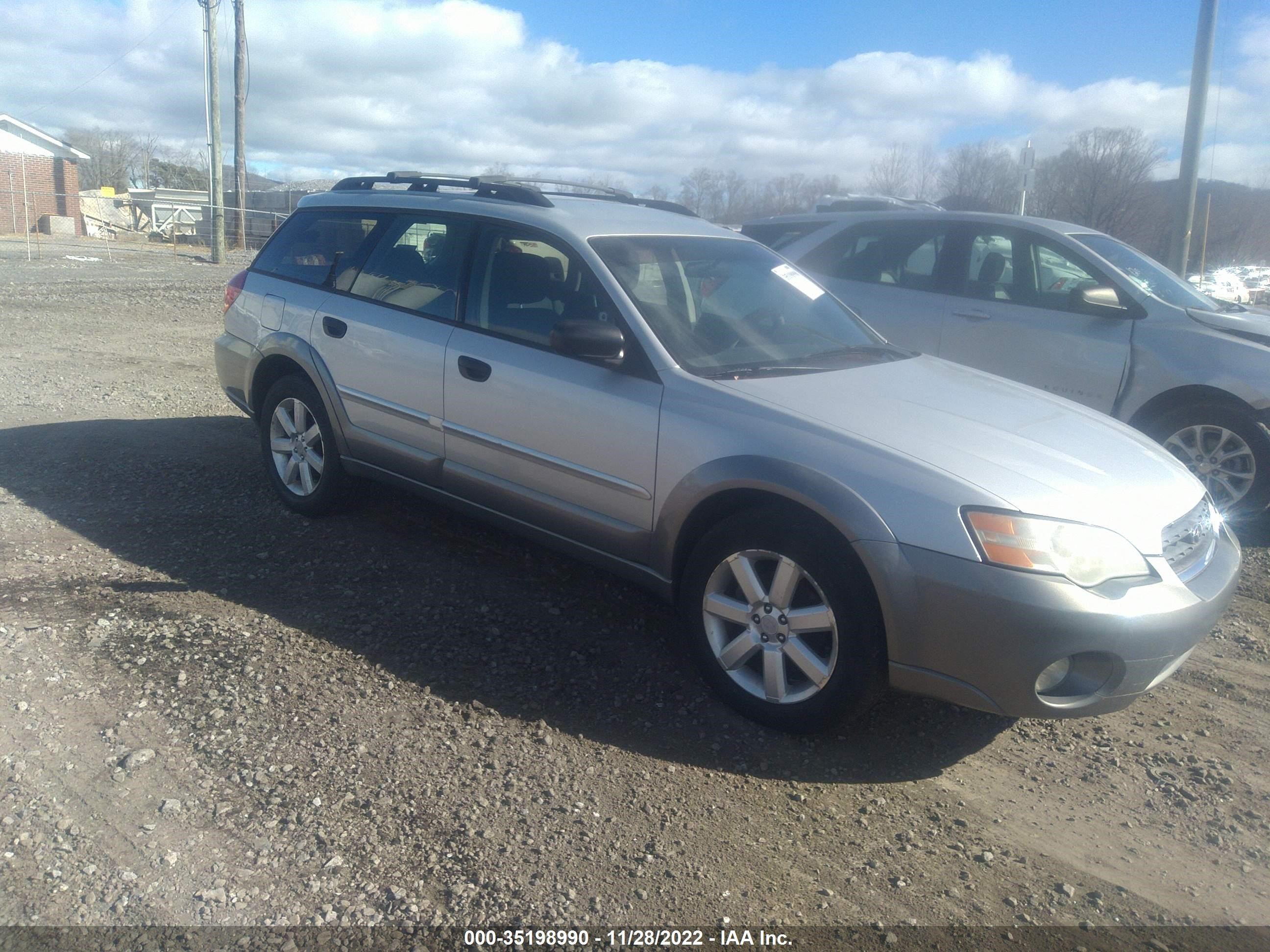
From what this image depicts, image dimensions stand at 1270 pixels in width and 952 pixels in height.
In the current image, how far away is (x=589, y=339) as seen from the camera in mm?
3916

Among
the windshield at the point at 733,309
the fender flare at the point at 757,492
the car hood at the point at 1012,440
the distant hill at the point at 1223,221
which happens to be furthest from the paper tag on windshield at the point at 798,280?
the distant hill at the point at 1223,221

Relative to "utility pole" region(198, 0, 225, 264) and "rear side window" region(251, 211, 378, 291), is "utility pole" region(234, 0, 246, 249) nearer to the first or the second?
"utility pole" region(198, 0, 225, 264)

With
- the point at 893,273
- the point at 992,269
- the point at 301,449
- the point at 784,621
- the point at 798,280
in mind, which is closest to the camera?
the point at 784,621

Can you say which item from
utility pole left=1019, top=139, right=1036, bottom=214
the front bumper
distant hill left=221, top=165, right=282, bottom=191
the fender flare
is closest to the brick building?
distant hill left=221, top=165, right=282, bottom=191

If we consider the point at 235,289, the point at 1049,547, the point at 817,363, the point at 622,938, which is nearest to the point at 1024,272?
the point at 817,363

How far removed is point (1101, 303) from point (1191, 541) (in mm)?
3139

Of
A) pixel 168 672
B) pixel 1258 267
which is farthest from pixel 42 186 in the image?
pixel 168 672

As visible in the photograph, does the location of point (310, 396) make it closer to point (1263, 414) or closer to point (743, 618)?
point (743, 618)

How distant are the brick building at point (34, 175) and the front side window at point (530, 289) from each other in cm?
4204

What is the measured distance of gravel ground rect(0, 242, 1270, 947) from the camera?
2.74 metres

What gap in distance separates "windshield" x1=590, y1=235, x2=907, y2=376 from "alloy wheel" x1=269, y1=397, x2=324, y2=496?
2.12 metres

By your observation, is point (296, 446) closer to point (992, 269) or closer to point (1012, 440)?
point (1012, 440)

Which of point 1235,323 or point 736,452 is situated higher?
point 1235,323

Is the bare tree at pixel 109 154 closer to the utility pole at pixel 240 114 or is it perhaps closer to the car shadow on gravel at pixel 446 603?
the utility pole at pixel 240 114
